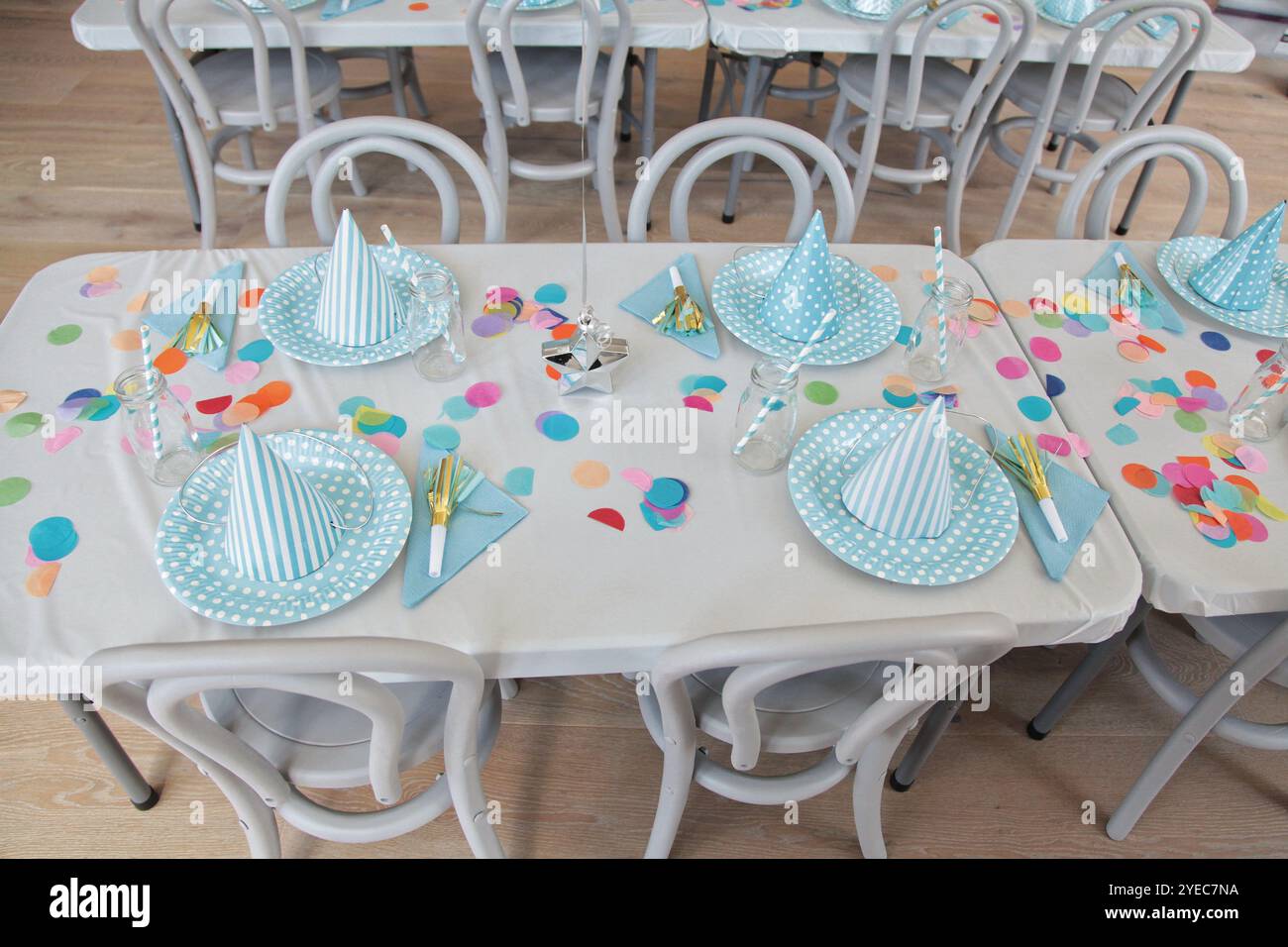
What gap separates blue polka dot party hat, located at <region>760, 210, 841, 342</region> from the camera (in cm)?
139

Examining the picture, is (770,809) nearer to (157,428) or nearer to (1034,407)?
(1034,407)

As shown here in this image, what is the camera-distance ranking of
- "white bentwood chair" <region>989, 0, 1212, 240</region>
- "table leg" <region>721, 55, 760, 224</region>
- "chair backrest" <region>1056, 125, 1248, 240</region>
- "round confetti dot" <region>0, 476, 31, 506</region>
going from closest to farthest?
"round confetti dot" <region>0, 476, 31, 506</region>, "chair backrest" <region>1056, 125, 1248, 240</region>, "white bentwood chair" <region>989, 0, 1212, 240</region>, "table leg" <region>721, 55, 760, 224</region>

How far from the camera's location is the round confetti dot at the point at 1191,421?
1.33 m

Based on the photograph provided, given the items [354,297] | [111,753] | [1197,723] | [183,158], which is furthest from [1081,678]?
[183,158]

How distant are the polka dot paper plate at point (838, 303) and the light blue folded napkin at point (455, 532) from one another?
0.51 m

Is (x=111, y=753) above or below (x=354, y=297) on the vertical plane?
below

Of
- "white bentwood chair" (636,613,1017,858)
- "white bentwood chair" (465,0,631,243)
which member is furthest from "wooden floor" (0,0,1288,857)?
"white bentwood chair" (465,0,631,243)

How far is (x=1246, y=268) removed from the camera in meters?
1.52

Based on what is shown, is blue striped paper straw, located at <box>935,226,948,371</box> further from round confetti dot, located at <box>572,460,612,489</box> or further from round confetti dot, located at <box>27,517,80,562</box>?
round confetti dot, located at <box>27,517,80,562</box>

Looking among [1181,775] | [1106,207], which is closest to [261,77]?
[1106,207]

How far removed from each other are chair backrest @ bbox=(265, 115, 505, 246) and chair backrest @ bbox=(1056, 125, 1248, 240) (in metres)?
1.19

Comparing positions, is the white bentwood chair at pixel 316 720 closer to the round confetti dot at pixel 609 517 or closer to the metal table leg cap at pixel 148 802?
the round confetti dot at pixel 609 517

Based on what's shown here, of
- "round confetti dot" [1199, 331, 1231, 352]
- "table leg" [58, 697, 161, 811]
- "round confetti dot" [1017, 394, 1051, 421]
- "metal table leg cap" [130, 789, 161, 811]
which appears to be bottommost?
"metal table leg cap" [130, 789, 161, 811]

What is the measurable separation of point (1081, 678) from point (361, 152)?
5.45 ft
